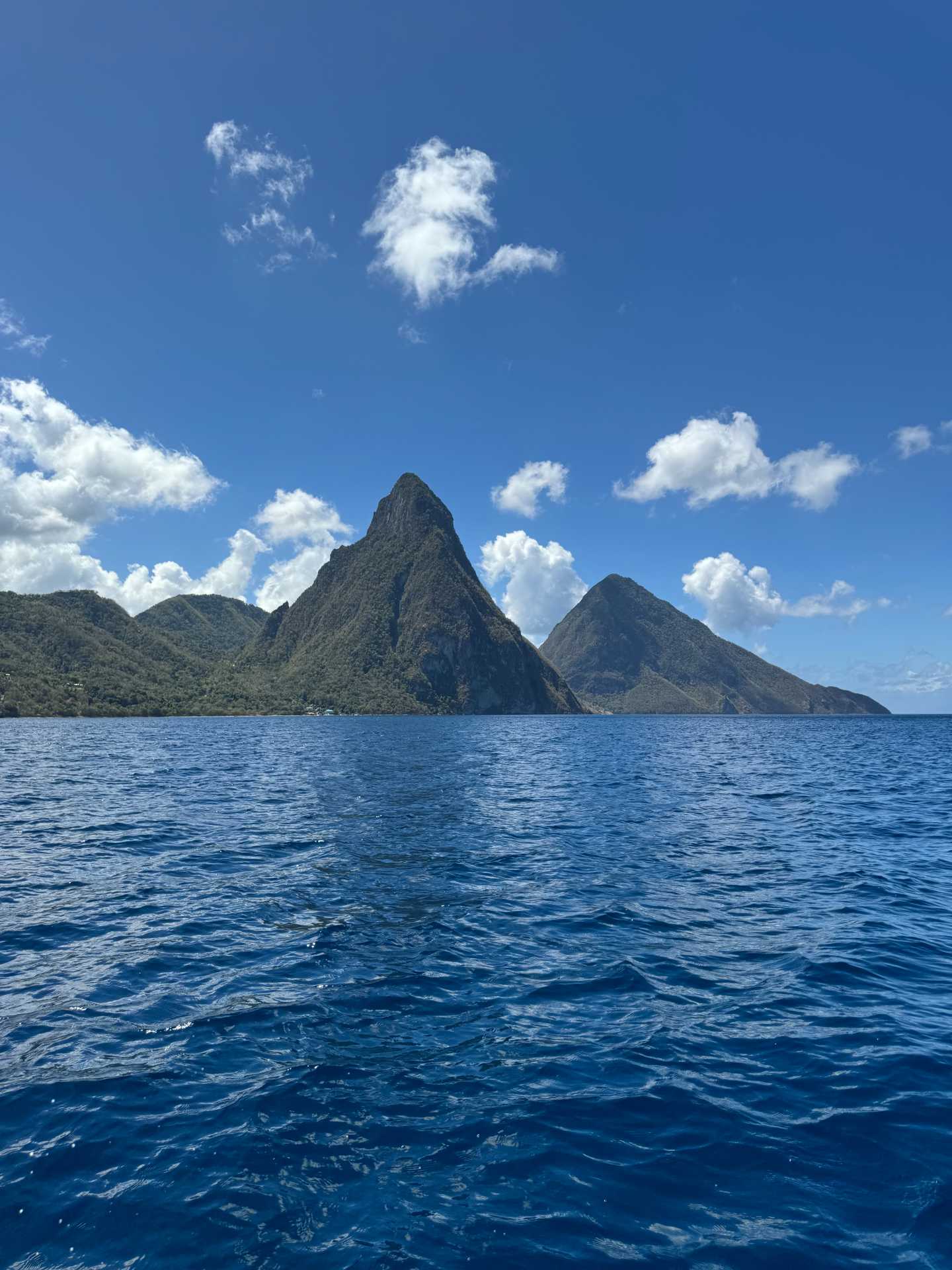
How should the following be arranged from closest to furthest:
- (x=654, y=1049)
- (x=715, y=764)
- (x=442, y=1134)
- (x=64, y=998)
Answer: (x=442, y=1134) → (x=654, y=1049) → (x=64, y=998) → (x=715, y=764)

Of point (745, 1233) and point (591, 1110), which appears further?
point (591, 1110)

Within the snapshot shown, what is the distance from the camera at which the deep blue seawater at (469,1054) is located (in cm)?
800

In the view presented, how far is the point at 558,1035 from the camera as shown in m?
12.7

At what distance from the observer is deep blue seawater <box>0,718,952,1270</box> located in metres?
8.00

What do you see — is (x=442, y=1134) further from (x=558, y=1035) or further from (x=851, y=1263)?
(x=851, y=1263)

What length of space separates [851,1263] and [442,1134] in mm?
5181

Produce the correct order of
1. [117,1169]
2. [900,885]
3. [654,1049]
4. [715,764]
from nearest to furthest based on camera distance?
[117,1169]
[654,1049]
[900,885]
[715,764]

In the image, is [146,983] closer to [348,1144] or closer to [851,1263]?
[348,1144]

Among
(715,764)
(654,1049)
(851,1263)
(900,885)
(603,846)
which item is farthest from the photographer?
(715,764)

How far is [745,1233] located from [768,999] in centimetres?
748

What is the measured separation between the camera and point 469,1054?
12.0 metres

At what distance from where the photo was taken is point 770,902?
72.3ft

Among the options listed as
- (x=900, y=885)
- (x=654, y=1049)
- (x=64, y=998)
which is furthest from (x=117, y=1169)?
(x=900, y=885)

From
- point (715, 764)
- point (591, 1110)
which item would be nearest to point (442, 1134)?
point (591, 1110)
